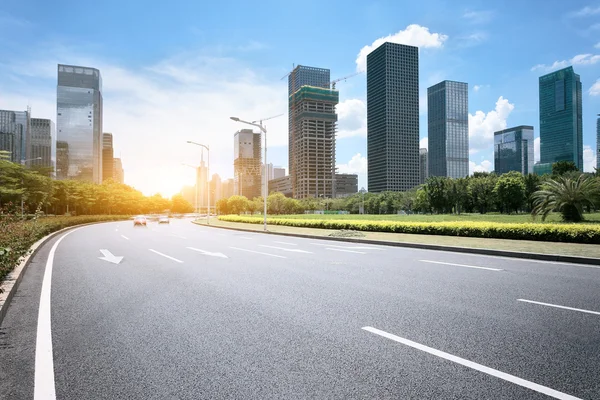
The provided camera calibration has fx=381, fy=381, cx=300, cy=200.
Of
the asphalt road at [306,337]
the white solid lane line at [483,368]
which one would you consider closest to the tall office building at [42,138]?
the asphalt road at [306,337]

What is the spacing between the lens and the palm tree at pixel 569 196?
20.3 metres

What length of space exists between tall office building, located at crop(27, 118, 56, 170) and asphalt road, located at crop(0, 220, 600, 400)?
218931 millimetres

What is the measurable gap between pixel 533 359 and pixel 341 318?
2288 millimetres

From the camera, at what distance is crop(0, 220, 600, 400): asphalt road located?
329 centimetres

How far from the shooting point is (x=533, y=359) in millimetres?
3783

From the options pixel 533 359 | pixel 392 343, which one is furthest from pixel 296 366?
pixel 533 359

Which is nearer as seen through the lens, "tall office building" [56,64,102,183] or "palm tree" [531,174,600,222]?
"palm tree" [531,174,600,222]

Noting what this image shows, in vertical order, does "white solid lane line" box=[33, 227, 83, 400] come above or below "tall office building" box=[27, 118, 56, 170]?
below

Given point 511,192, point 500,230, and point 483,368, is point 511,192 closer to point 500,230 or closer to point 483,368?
point 500,230

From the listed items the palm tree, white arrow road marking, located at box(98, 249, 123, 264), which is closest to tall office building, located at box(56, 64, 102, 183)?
white arrow road marking, located at box(98, 249, 123, 264)

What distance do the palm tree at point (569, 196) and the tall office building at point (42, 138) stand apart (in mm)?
216002

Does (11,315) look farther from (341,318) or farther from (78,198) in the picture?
(78,198)

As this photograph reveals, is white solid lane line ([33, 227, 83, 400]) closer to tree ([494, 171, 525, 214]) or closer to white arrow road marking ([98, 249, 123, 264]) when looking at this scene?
white arrow road marking ([98, 249, 123, 264])

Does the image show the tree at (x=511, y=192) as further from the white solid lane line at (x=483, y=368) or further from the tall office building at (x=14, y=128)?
the tall office building at (x=14, y=128)
